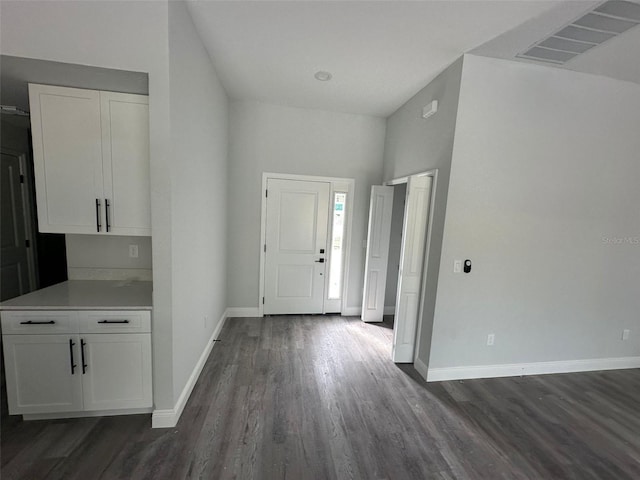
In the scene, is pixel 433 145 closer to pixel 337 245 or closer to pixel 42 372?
pixel 337 245

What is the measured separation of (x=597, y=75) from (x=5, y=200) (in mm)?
6052

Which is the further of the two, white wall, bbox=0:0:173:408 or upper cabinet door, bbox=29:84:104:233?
upper cabinet door, bbox=29:84:104:233

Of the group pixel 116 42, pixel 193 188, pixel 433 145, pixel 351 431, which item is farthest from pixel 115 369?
pixel 433 145

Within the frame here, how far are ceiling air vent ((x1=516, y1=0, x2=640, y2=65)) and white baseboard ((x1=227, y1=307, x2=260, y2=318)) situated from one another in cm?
411

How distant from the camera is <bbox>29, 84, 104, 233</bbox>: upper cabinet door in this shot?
1.76 meters

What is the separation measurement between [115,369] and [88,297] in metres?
0.58

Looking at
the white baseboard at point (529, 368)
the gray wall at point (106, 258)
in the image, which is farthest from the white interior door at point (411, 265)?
the gray wall at point (106, 258)

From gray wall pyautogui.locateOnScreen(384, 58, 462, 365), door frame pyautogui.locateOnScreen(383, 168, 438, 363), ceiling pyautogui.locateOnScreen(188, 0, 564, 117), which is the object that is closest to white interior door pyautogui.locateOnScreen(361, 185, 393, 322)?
gray wall pyautogui.locateOnScreen(384, 58, 462, 365)

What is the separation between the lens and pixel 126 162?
1.85m

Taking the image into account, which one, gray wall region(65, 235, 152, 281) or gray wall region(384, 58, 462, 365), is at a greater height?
gray wall region(384, 58, 462, 365)

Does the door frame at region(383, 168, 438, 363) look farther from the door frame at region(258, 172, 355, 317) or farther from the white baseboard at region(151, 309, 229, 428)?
the white baseboard at region(151, 309, 229, 428)

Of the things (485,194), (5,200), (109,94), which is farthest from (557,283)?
(5,200)

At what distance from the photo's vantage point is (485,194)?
95.9 inches

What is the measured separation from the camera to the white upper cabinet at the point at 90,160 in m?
1.77
